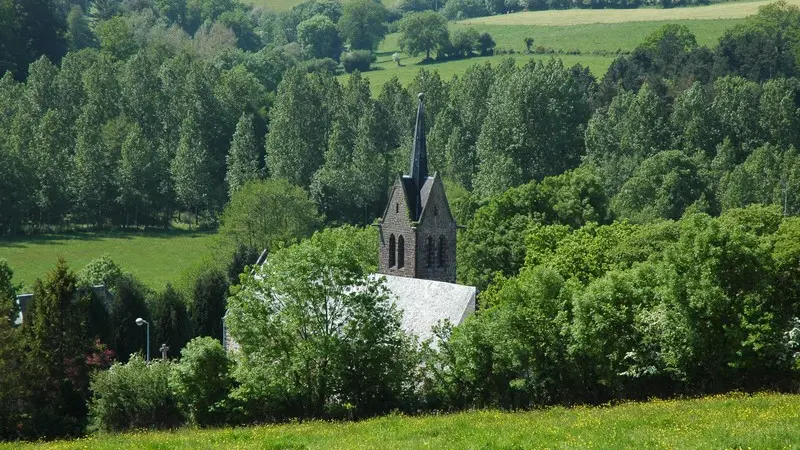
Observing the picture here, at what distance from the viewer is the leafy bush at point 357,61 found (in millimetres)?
182000

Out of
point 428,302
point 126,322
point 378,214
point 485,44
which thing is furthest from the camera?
point 485,44

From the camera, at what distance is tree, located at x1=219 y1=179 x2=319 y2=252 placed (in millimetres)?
104938

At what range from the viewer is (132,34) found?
18062 cm

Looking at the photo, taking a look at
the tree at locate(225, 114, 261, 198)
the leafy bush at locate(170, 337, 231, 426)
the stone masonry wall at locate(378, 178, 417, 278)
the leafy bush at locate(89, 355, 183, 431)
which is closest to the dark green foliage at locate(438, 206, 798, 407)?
the leafy bush at locate(170, 337, 231, 426)

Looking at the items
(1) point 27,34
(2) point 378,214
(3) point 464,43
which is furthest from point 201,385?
(3) point 464,43

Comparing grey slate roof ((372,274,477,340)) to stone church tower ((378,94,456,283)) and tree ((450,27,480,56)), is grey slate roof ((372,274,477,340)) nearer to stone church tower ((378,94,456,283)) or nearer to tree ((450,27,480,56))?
stone church tower ((378,94,456,283))

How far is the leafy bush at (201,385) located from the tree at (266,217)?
51.5 m

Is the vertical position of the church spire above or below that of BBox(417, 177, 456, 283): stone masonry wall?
above

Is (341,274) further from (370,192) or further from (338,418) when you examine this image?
(370,192)

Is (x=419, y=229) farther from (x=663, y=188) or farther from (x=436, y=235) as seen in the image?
(x=663, y=188)

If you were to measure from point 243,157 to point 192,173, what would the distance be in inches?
196

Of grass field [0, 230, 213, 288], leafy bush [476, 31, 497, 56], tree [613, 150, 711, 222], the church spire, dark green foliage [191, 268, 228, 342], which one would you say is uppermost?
leafy bush [476, 31, 497, 56]

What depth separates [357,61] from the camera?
183000mm

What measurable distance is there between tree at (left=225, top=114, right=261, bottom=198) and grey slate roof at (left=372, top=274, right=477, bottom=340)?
217 feet
